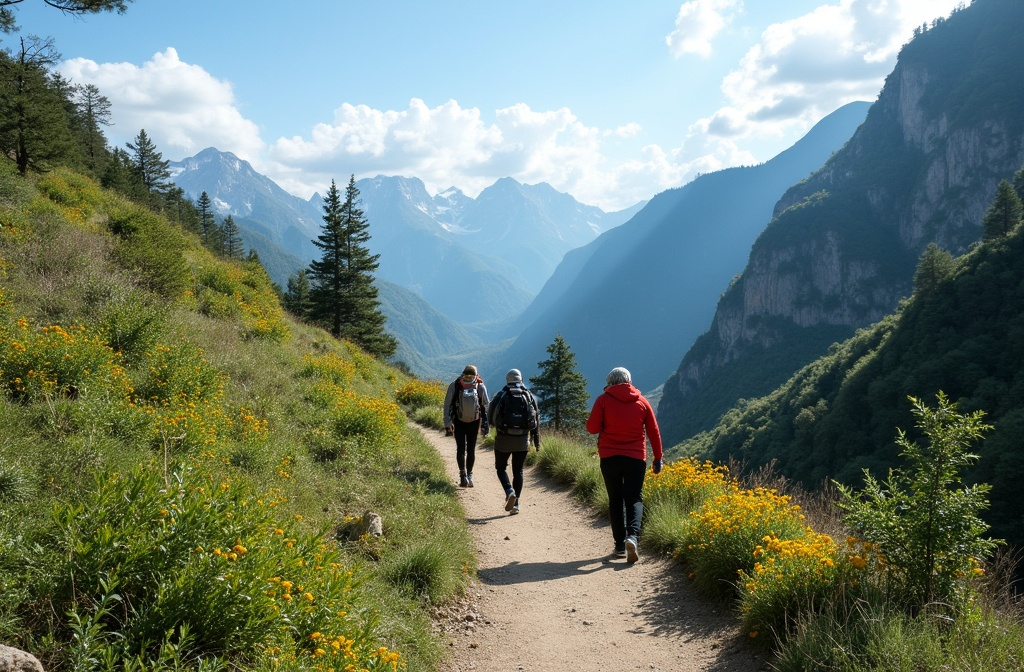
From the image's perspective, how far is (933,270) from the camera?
77.3 meters

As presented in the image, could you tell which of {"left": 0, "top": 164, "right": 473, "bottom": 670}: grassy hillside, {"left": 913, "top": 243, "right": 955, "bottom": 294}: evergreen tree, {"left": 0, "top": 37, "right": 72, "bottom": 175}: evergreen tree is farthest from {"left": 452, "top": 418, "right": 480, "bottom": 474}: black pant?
{"left": 913, "top": 243, "right": 955, "bottom": 294}: evergreen tree

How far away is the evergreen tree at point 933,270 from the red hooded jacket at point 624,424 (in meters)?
92.9

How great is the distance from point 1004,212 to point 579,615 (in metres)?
98.1

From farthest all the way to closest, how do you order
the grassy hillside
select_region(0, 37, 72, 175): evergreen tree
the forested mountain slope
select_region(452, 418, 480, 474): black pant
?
the forested mountain slope → select_region(0, 37, 72, 175): evergreen tree → select_region(452, 418, 480, 474): black pant → the grassy hillside

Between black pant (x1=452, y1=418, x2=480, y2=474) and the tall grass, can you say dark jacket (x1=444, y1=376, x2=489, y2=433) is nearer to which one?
black pant (x1=452, y1=418, x2=480, y2=474)

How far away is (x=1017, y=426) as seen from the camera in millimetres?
46188

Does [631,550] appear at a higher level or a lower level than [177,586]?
lower

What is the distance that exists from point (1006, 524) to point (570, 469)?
46433 mm

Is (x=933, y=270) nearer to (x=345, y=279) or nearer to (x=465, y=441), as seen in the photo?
(x=345, y=279)

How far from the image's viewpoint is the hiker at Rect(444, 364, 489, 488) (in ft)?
30.3

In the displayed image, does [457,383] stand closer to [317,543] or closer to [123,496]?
[317,543]

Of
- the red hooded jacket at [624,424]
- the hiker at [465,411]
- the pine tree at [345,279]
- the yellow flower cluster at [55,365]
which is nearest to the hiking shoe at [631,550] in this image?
the red hooded jacket at [624,424]

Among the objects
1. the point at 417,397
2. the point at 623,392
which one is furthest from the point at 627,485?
the point at 417,397

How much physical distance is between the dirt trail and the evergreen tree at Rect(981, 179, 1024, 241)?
9414 cm
